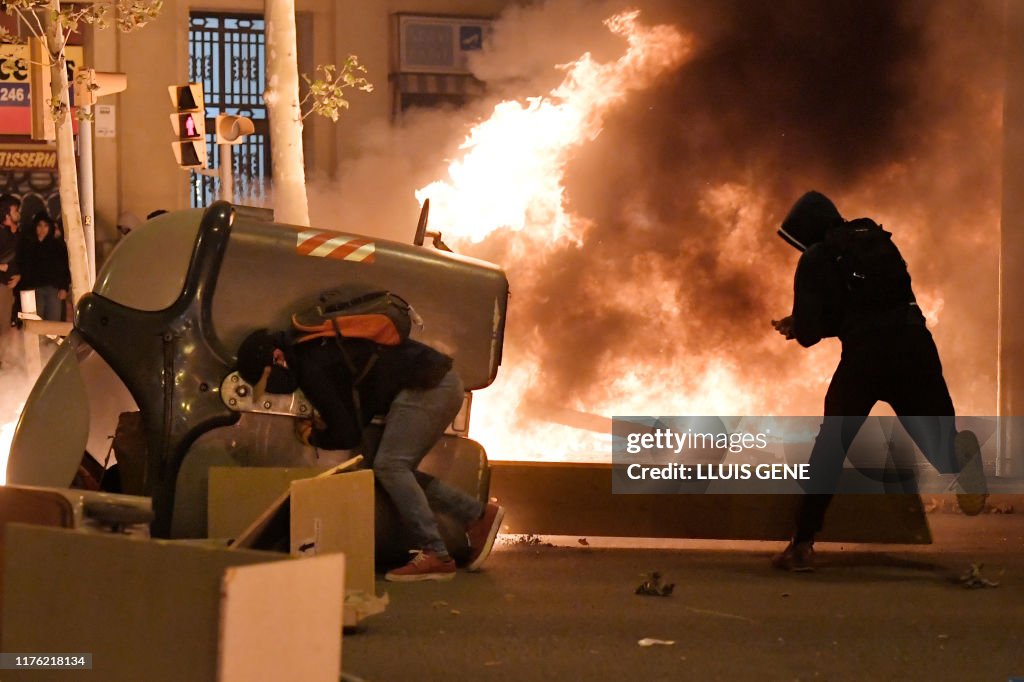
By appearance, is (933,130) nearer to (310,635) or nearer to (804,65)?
(804,65)

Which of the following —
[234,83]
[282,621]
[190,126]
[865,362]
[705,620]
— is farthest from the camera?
[234,83]

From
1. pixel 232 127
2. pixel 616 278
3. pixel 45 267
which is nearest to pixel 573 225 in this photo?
pixel 616 278

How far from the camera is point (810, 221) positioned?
6.72 m

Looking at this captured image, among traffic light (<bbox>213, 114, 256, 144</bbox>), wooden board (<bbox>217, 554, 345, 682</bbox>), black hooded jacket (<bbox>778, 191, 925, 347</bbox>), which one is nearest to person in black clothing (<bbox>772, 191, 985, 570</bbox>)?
black hooded jacket (<bbox>778, 191, 925, 347</bbox>)

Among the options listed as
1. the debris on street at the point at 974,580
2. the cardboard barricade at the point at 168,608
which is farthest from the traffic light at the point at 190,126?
the cardboard barricade at the point at 168,608

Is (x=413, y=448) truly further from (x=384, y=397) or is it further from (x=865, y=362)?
(x=865, y=362)

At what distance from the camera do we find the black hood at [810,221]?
6.70 metres

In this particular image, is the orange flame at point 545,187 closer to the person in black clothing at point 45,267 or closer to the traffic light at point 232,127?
the traffic light at point 232,127

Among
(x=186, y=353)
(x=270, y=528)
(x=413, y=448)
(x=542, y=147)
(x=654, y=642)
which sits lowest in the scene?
(x=654, y=642)

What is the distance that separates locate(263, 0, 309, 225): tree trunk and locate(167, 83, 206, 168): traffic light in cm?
241

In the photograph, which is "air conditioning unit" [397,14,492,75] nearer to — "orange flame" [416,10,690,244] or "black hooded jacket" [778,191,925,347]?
"orange flame" [416,10,690,244]

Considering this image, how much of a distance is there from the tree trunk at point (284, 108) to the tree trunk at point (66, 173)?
2568 millimetres

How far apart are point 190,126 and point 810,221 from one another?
6.97 m

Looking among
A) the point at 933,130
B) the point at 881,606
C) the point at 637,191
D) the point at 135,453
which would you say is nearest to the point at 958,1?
the point at 933,130
